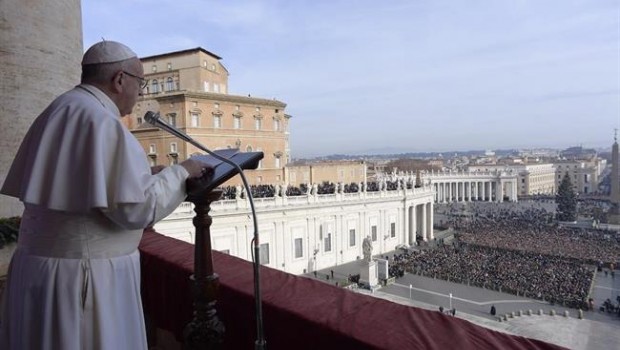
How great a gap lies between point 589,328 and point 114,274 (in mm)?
21435

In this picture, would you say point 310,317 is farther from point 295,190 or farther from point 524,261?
point 524,261

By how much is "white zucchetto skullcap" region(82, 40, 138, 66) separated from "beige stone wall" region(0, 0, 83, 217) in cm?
541

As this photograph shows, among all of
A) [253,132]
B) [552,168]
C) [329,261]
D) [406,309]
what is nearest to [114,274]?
[406,309]

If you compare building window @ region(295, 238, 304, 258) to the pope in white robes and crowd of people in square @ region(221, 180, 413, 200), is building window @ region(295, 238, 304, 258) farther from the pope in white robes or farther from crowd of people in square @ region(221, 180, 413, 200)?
the pope in white robes

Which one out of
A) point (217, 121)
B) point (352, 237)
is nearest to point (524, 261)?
point (352, 237)

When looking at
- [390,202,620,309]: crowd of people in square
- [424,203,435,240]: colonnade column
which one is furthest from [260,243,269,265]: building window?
[424,203,435,240]: colonnade column

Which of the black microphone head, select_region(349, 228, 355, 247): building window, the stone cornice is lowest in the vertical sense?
select_region(349, 228, 355, 247): building window

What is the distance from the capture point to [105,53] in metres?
1.81

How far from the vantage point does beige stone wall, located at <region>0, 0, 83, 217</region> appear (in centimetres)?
625

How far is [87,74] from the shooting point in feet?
6.05

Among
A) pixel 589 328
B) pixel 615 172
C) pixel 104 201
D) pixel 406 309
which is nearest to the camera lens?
pixel 104 201

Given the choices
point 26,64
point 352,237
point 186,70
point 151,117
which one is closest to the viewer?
point 151,117

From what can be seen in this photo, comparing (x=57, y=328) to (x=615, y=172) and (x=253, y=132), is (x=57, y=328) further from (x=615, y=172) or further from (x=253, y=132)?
(x=615, y=172)

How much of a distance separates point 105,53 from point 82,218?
2.11 ft
